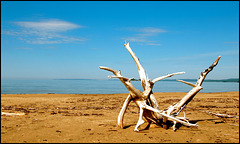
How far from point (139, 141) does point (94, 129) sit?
195 centimetres

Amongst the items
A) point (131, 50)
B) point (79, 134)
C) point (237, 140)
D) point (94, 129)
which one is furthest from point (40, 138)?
point (237, 140)

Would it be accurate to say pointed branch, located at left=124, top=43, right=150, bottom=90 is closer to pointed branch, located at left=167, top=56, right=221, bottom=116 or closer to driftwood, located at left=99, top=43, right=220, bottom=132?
driftwood, located at left=99, top=43, right=220, bottom=132

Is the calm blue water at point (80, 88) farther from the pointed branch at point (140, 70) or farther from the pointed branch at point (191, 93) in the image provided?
the pointed branch at point (191, 93)

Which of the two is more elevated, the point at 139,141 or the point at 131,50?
the point at 131,50

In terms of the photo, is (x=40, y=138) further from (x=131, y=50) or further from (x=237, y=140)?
(x=237, y=140)

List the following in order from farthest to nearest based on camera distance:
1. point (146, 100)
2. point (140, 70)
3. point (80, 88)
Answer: point (80, 88), point (140, 70), point (146, 100)

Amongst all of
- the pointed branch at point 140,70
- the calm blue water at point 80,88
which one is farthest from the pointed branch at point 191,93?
the calm blue water at point 80,88

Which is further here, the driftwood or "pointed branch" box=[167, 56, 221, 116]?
"pointed branch" box=[167, 56, 221, 116]

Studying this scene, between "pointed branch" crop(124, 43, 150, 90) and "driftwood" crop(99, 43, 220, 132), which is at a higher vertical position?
"pointed branch" crop(124, 43, 150, 90)

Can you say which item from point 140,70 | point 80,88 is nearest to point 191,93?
point 140,70

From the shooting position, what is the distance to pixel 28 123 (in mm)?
8219

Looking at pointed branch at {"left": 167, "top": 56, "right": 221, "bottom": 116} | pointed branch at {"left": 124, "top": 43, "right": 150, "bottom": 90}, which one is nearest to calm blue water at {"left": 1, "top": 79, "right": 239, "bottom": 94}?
pointed branch at {"left": 124, "top": 43, "right": 150, "bottom": 90}

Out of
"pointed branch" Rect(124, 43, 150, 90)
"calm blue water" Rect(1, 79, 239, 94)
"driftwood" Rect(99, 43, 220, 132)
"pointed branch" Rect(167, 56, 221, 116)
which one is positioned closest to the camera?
"driftwood" Rect(99, 43, 220, 132)

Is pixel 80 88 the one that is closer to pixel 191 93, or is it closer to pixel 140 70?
pixel 140 70
